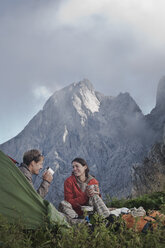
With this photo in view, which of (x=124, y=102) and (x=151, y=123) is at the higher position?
(x=124, y=102)

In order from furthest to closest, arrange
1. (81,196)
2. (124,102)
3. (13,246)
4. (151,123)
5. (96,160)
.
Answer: (124,102)
(96,160)
(151,123)
(81,196)
(13,246)

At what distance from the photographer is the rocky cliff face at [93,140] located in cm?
16138

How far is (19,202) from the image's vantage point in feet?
16.7

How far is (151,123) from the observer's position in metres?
163

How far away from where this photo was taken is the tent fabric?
16.3 feet

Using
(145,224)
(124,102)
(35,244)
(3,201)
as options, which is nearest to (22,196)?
(3,201)

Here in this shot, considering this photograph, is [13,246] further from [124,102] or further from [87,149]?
[124,102]

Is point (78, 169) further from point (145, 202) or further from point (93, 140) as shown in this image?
point (93, 140)

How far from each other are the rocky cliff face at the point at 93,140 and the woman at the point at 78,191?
469 feet

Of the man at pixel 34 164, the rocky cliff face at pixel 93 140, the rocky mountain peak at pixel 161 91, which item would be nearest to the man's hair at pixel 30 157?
the man at pixel 34 164

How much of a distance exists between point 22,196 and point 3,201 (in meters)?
0.38

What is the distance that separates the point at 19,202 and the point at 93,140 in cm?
17897

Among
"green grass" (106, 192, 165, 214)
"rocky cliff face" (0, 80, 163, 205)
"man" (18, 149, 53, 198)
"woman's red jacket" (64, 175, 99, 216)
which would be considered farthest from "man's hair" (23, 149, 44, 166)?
"rocky cliff face" (0, 80, 163, 205)

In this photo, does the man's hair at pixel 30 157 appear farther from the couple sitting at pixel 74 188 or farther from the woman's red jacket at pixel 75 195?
the woman's red jacket at pixel 75 195
